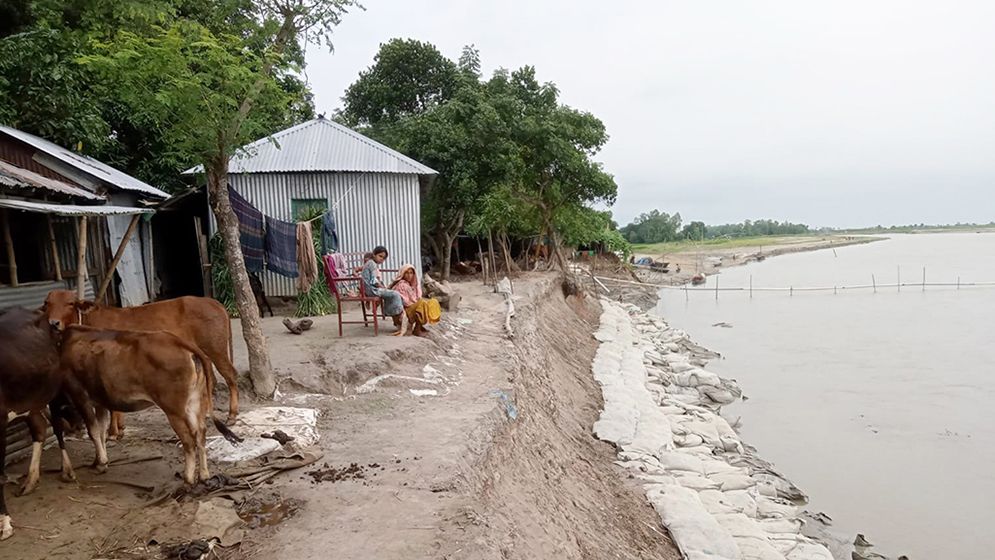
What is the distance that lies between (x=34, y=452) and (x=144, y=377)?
2.99 ft

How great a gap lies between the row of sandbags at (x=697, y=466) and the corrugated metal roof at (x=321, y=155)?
6504 millimetres

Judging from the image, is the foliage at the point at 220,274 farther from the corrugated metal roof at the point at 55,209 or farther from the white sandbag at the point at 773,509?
the white sandbag at the point at 773,509

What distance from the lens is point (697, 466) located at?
867cm

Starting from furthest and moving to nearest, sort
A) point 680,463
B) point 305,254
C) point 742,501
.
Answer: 1. point 305,254
2. point 680,463
3. point 742,501

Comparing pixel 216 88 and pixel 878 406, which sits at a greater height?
pixel 216 88

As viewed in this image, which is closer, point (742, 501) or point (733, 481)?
point (742, 501)

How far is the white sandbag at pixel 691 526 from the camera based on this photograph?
6148 millimetres

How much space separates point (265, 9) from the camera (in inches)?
269

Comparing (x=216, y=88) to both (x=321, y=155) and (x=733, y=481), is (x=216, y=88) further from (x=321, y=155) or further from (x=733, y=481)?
(x=733, y=481)

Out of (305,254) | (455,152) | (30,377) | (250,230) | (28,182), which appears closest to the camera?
(30,377)

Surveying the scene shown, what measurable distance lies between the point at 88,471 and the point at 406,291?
17.8ft

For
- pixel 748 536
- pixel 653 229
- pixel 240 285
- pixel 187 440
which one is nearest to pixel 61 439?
pixel 187 440

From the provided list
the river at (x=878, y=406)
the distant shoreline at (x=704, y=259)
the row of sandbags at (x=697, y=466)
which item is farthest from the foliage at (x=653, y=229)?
the row of sandbags at (x=697, y=466)

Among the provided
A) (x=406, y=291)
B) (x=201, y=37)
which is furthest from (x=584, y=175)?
(x=201, y=37)
